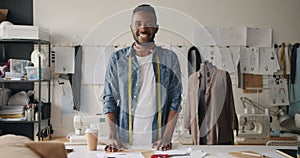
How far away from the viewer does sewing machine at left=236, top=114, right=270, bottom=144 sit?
10.6 ft

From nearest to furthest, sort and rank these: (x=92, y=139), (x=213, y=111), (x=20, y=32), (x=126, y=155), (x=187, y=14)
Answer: (x=126, y=155), (x=92, y=139), (x=213, y=111), (x=20, y=32), (x=187, y=14)

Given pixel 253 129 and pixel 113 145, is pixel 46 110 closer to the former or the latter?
pixel 113 145

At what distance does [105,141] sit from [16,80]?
4.94ft

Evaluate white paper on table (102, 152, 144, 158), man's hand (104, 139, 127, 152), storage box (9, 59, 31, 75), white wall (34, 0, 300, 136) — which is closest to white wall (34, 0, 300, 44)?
white wall (34, 0, 300, 136)

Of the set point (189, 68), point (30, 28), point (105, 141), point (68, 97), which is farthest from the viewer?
point (68, 97)

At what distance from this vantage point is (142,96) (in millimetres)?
2053

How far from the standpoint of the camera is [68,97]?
139 inches

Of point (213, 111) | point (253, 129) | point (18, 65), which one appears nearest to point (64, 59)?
point (18, 65)

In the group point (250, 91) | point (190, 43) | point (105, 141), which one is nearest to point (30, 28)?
point (190, 43)

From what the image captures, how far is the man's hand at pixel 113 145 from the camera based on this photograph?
193cm

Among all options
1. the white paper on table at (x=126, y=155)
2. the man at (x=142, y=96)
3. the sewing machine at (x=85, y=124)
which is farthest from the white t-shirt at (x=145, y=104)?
the sewing machine at (x=85, y=124)

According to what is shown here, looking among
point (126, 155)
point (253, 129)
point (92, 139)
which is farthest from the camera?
point (253, 129)

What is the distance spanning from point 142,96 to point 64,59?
5.42 ft

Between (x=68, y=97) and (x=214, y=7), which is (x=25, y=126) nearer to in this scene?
(x=68, y=97)
